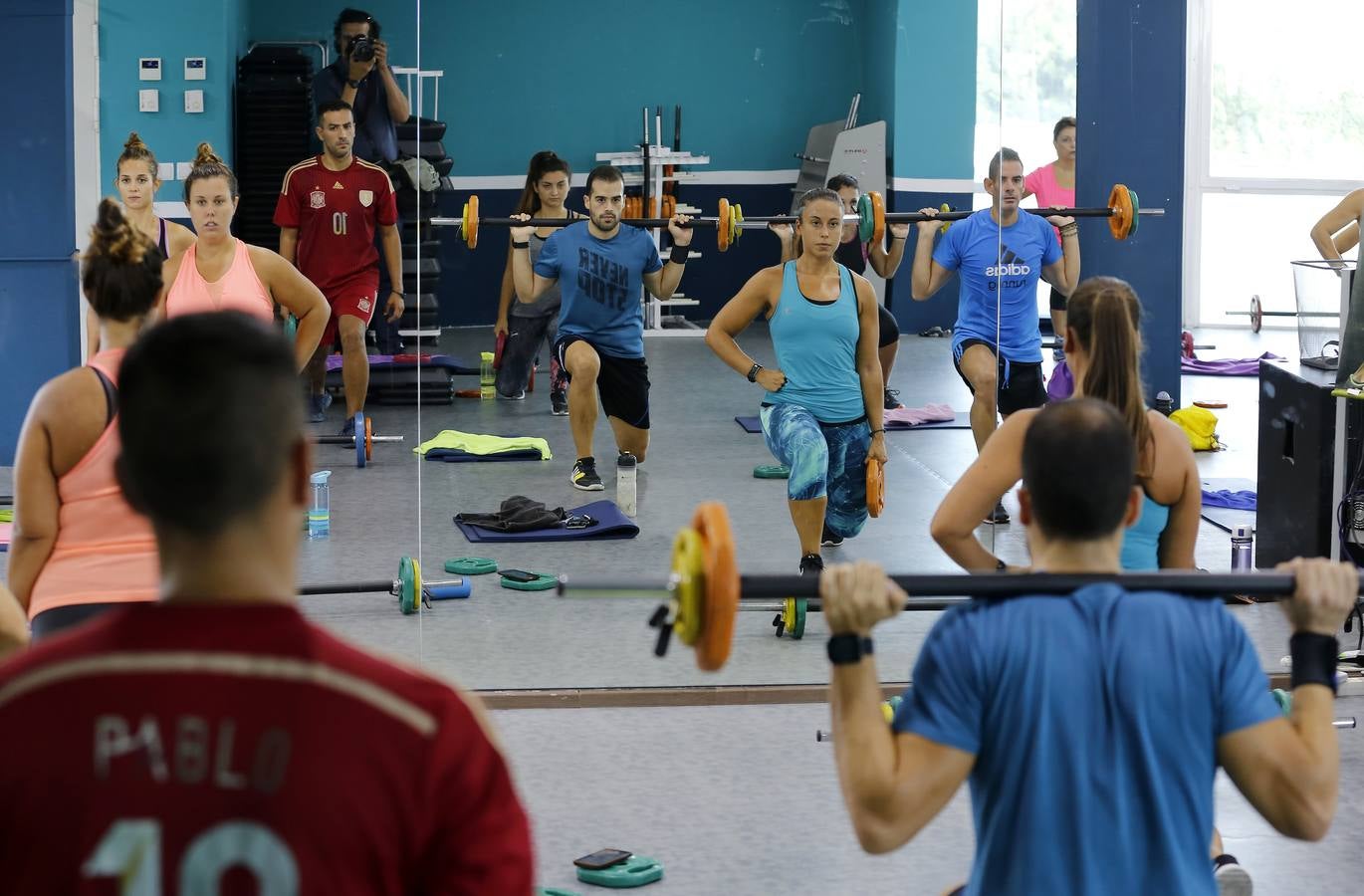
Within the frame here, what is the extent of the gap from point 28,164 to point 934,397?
3.72 meters

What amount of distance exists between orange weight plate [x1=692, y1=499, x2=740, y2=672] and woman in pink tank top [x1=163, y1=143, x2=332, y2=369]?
3.08m

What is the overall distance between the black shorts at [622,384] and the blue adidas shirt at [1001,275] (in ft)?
3.59

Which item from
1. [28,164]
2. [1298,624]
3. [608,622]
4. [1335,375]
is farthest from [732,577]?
[28,164]

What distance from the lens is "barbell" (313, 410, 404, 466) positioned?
572 centimetres

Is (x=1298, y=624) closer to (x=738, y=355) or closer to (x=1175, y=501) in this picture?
(x=1175, y=501)

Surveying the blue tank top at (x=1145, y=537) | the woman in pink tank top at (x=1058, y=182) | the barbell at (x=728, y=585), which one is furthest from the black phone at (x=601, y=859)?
the woman in pink tank top at (x=1058, y=182)

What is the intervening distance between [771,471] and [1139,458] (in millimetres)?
2790

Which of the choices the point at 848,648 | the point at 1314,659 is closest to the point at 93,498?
the point at 848,648

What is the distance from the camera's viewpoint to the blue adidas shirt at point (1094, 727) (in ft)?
6.17

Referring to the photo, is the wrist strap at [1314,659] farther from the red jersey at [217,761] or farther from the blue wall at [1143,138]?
the blue wall at [1143,138]

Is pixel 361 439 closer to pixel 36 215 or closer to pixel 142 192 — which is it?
pixel 142 192

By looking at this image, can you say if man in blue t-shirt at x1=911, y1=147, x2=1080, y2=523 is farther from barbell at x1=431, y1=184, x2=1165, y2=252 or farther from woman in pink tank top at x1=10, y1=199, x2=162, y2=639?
woman in pink tank top at x1=10, y1=199, x2=162, y2=639

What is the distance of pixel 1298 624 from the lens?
2041mm

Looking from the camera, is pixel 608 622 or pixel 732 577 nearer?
pixel 732 577
